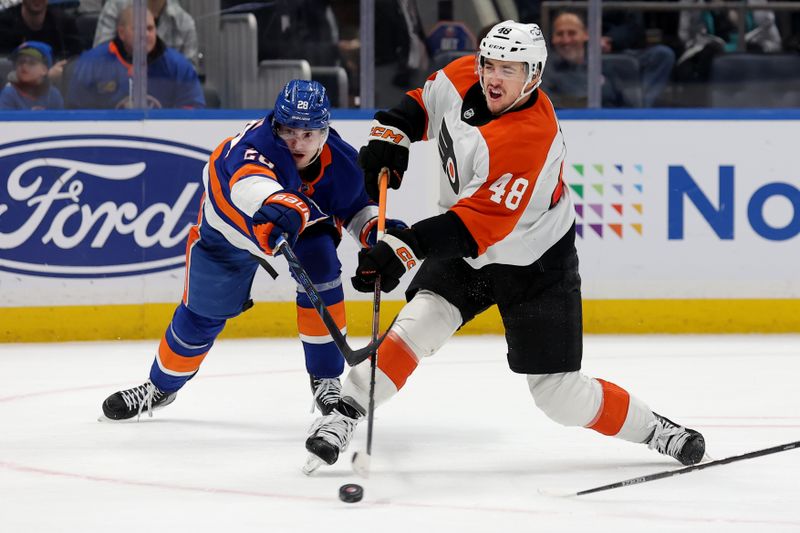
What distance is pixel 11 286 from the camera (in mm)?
5691

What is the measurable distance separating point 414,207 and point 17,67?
1696 millimetres

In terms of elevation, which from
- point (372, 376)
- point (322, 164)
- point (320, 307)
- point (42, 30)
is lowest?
point (372, 376)

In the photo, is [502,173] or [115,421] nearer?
[502,173]

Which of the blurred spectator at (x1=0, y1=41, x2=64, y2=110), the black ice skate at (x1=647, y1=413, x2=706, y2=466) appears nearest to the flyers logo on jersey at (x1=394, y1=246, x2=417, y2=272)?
the black ice skate at (x1=647, y1=413, x2=706, y2=466)

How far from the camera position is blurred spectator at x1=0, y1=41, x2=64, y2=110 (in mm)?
5703

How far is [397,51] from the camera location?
19.6 ft

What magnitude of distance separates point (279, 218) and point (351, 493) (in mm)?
710

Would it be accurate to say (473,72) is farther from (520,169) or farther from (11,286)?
(11,286)

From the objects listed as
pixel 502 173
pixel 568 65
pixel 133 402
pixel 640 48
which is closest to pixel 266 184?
pixel 502 173

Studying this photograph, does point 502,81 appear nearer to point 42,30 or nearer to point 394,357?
point 394,357

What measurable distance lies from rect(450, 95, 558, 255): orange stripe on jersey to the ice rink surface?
2.01ft

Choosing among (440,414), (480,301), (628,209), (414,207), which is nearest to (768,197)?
(628,209)

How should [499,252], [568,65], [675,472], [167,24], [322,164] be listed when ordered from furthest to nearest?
[568,65] < [167,24] < [322,164] < [499,252] < [675,472]

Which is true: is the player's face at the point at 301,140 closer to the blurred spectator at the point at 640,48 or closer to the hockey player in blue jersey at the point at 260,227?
the hockey player in blue jersey at the point at 260,227
